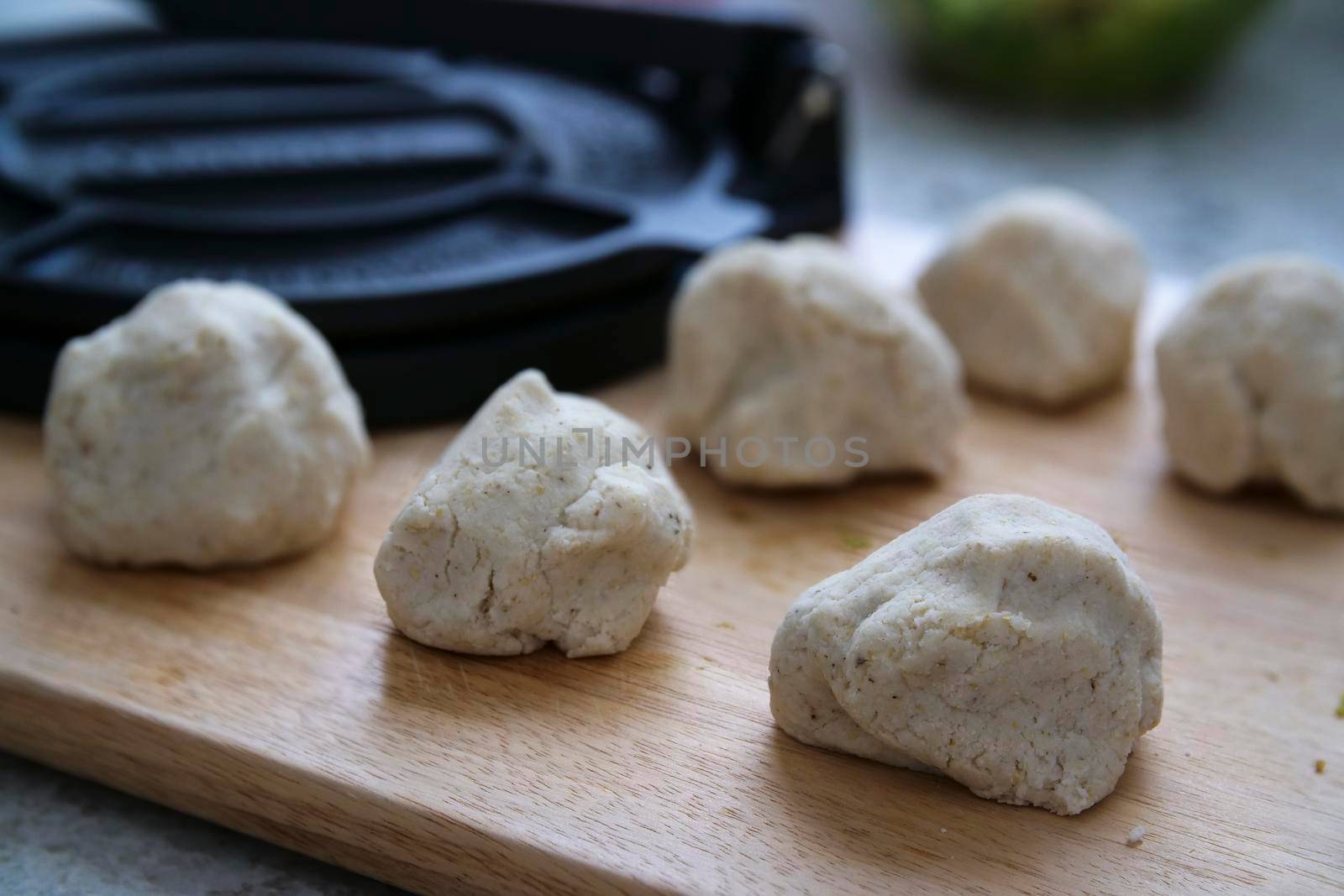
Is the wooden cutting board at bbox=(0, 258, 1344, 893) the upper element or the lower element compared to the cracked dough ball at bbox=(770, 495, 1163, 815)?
lower

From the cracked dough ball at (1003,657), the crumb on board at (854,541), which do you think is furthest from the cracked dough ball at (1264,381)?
the cracked dough ball at (1003,657)

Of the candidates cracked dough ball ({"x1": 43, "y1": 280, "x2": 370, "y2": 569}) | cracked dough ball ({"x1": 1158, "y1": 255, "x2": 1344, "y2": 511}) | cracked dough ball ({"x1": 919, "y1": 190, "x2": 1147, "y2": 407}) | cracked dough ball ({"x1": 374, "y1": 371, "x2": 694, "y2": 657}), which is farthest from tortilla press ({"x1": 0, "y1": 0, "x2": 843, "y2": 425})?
cracked dough ball ({"x1": 1158, "y1": 255, "x2": 1344, "y2": 511})

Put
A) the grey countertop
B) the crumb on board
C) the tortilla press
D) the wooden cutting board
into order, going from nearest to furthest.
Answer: the wooden cutting board
the crumb on board
the tortilla press
the grey countertop

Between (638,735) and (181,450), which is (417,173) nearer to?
(181,450)

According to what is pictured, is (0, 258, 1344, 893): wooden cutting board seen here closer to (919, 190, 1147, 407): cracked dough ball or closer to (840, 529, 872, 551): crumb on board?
(840, 529, 872, 551): crumb on board

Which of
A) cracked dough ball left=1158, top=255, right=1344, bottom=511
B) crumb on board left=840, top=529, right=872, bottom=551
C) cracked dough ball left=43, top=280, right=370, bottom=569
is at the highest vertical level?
cracked dough ball left=1158, top=255, right=1344, bottom=511

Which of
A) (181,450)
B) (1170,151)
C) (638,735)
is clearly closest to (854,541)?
(638,735)
